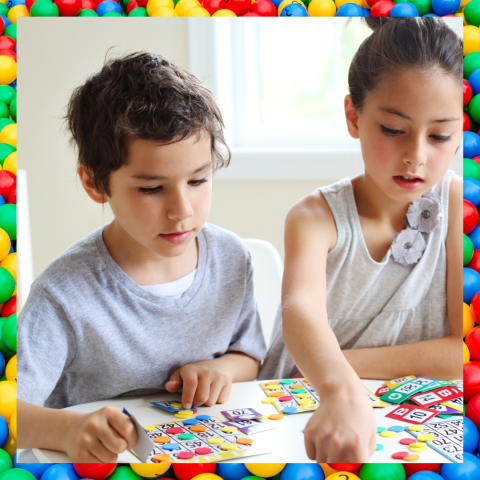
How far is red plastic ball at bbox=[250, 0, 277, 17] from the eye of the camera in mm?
738

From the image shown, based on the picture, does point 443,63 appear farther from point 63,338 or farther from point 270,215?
point 63,338

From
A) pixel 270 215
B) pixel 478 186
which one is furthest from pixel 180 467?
pixel 478 186

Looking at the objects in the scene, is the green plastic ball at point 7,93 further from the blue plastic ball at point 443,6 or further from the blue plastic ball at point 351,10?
the blue plastic ball at point 443,6

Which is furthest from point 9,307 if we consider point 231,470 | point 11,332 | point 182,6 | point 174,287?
point 182,6

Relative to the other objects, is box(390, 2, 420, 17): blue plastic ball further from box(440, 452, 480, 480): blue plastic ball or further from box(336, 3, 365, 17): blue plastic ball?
box(440, 452, 480, 480): blue plastic ball

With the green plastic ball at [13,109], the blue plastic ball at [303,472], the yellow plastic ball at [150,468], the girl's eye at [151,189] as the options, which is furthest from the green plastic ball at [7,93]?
the blue plastic ball at [303,472]

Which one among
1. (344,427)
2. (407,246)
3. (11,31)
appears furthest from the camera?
(11,31)

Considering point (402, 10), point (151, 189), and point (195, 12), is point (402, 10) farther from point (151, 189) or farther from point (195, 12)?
Answer: point (151, 189)

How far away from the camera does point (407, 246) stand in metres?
0.67

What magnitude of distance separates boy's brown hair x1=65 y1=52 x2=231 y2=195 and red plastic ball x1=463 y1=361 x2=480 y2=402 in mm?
Answer: 442

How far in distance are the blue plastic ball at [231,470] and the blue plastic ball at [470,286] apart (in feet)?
1.28

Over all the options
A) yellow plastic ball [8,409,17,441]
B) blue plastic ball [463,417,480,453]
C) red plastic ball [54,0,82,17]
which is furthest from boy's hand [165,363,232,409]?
red plastic ball [54,0,82,17]

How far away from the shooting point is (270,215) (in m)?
0.67

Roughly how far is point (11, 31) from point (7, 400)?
0.53 metres
